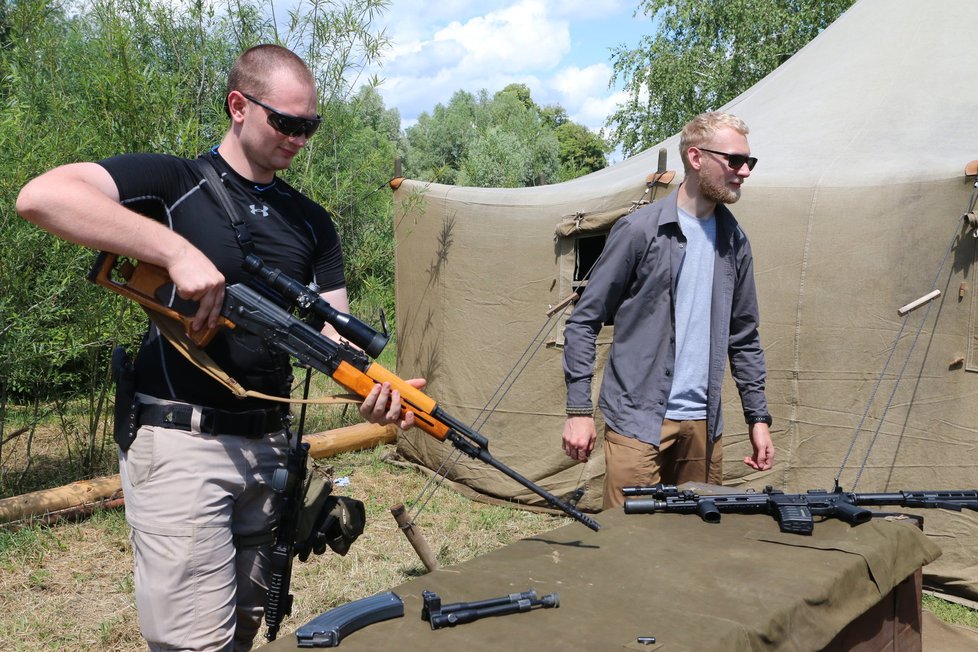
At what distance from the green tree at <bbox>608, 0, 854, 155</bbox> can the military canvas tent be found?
1150 centimetres

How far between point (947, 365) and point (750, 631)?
3.43m

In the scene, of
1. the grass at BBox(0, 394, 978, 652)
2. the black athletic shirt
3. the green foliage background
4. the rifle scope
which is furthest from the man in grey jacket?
the green foliage background

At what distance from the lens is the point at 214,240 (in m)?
2.09

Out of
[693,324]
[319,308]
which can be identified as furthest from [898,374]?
[319,308]

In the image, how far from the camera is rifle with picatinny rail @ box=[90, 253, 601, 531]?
6.68 feet

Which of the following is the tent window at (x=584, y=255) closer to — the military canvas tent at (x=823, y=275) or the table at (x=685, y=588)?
the military canvas tent at (x=823, y=275)

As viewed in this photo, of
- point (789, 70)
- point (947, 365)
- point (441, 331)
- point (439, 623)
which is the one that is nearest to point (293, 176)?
point (441, 331)

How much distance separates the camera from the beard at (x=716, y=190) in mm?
3035

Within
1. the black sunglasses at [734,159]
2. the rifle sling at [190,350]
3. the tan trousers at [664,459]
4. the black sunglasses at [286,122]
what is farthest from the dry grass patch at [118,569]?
the black sunglasses at [734,159]

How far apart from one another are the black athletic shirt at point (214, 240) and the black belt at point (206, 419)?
2 centimetres

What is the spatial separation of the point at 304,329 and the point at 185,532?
1.88 ft

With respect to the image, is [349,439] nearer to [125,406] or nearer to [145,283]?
[125,406]

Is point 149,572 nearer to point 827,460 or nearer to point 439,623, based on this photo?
point 439,623

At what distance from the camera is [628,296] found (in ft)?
10.1
